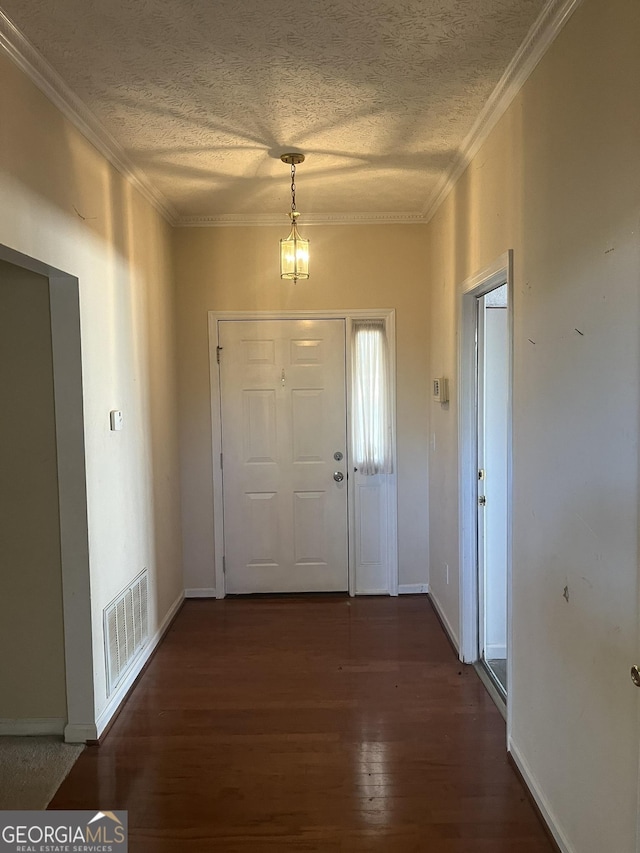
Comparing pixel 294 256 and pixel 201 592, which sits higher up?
pixel 294 256

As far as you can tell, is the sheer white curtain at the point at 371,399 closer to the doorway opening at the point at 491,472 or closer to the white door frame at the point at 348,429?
the white door frame at the point at 348,429

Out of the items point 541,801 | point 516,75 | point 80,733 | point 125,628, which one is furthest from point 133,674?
point 516,75

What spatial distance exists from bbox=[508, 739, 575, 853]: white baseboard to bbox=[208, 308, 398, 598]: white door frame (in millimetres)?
1893

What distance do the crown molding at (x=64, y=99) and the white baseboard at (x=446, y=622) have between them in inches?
123

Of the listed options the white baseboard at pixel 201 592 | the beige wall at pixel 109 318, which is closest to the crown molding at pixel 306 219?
the beige wall at pixel 109 318

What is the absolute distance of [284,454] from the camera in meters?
4.13

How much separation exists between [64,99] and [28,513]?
1689 mm

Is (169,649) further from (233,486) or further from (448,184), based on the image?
(448,184)

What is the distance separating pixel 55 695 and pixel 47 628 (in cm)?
30

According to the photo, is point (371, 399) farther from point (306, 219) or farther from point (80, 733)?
point (80, 733)

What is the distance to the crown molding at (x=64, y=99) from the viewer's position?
1.86 meters

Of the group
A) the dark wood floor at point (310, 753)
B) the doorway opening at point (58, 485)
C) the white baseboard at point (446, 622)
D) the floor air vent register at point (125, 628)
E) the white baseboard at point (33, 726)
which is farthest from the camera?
the white baseboard at point (446, 622)

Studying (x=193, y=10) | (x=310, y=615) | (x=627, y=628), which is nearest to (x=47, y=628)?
(x=310, y=615)

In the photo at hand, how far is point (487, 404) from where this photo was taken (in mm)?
3084
